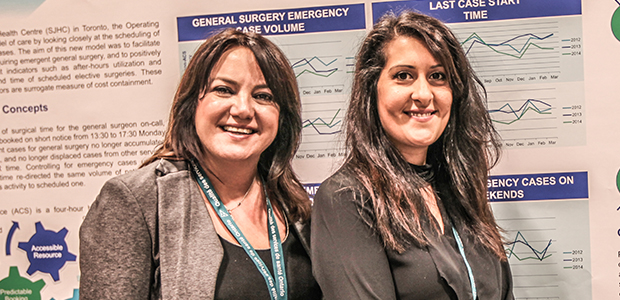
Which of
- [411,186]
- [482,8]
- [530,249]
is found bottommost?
[530,249]

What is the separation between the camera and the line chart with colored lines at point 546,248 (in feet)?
6.05

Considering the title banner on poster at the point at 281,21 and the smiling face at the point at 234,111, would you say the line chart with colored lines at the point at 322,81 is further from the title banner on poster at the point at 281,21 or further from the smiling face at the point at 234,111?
the smiling face at the point at 234,111

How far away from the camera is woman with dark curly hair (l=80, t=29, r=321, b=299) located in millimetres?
1290

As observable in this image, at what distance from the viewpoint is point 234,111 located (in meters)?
1.42

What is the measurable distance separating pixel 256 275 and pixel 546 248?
47.6 inches

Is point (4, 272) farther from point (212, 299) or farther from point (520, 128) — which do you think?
point (520, 128)

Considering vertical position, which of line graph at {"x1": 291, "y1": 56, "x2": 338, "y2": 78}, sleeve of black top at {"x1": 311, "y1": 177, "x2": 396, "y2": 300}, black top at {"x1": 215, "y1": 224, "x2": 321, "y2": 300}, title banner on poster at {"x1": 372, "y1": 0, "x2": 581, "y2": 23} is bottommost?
black top at {"x1": 215, "y1": 224, "x2": 321, "y2": 300}

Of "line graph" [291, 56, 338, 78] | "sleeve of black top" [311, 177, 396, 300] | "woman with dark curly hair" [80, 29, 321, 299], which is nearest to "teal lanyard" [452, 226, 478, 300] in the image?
"sleeve of black top" [311, 177, 396, 300]

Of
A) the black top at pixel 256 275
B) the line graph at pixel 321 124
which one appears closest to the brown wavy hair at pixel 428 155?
the black top at pixel 256 275

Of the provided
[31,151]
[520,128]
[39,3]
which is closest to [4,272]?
[31,151]

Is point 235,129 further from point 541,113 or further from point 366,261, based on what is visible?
point 541,113

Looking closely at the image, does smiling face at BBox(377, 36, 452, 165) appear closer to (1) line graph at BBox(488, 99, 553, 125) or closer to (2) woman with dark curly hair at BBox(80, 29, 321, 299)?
(2) woman with dark curly hair at BBox(80, 29, 321, 299)

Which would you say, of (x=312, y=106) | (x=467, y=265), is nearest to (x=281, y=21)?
(x=312, y=106)

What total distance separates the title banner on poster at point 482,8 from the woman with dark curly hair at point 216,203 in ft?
2.05
